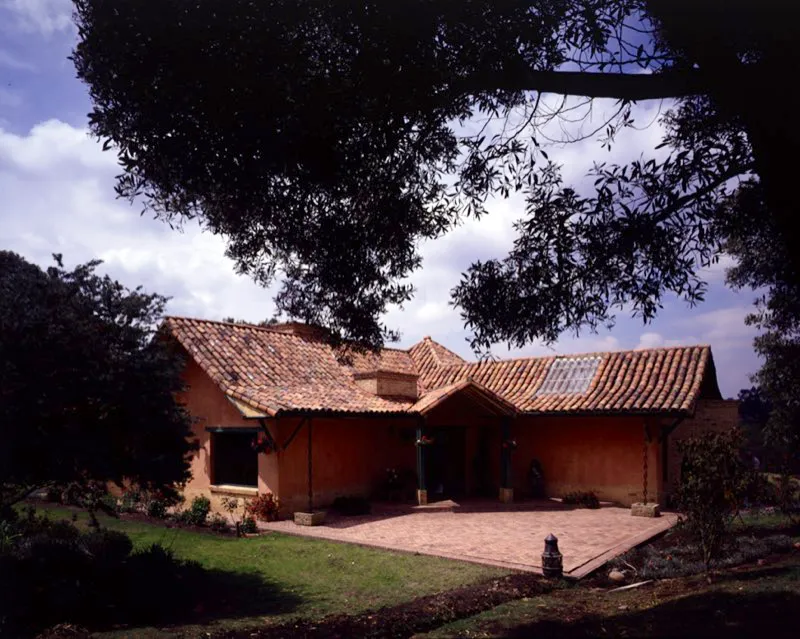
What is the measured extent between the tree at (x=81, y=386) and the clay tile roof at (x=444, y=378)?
719 centimetres

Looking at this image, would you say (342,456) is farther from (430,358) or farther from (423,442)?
(430,358)

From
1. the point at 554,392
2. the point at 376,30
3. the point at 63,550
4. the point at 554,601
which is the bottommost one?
the point at 554,601

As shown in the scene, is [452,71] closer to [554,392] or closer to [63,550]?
[63,550]

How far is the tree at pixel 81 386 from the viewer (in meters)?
7.82

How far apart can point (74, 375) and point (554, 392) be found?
55.3 feet

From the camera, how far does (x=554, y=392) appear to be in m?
22.5

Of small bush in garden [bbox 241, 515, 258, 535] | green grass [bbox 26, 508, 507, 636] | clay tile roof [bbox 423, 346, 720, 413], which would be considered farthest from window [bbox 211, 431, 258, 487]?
clay tile roof [bbox 423, 346, 720, 413]

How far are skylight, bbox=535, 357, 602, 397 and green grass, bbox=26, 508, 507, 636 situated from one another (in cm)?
1099

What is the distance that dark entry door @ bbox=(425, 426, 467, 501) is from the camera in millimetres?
22469

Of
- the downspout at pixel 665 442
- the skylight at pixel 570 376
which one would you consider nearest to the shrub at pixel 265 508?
the skylight at pixel 570 376

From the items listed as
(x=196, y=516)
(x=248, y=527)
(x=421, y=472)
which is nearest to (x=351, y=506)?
(x=421, y=472)

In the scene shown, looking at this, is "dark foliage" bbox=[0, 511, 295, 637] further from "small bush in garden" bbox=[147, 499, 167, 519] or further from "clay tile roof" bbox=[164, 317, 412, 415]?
"clay tile roof" bbox=[164, 317, 412, 415]

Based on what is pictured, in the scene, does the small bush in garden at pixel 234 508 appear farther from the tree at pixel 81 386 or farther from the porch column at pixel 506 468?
the tree at pixel 81 386

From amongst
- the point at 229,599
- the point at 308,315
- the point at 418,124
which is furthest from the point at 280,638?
the point at 418,124
